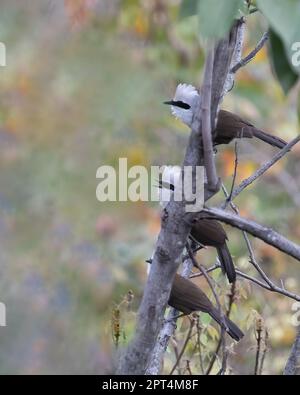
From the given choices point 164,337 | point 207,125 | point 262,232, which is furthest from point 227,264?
point 207,125

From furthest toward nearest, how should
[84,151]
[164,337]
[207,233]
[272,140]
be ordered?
[84,151]
[272,140]
[207,233]
[164,337]

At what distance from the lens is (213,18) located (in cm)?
76

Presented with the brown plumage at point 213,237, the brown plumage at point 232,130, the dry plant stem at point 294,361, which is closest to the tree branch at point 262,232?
the dry plant stem at point 294,361

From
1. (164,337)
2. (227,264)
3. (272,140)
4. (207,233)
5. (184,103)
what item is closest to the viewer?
(164,337)

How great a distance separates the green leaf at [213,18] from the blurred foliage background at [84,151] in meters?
4.11

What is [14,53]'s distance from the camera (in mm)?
6328

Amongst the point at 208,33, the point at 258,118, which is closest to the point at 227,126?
the point at 208,33

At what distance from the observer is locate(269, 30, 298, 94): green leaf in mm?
811

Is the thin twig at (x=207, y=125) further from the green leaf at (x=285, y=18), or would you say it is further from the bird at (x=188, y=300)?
the bird at (x=188, y=300)

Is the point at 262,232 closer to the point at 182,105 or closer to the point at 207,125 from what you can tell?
the point at 207,125

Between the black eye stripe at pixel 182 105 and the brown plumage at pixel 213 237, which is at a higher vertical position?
the black eye stripe at pixel 182 105

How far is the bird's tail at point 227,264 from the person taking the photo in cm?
227

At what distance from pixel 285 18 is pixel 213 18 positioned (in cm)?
7

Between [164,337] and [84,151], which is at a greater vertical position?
[84,151]
